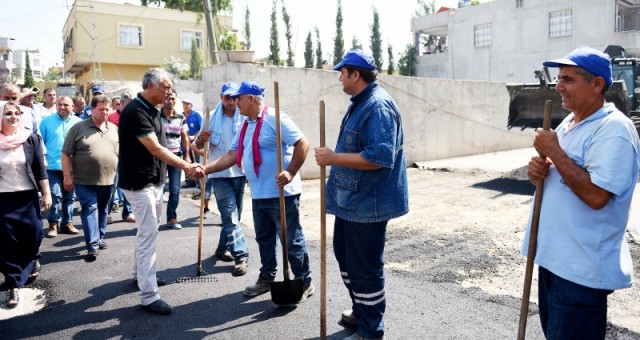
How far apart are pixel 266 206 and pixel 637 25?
28832 mm

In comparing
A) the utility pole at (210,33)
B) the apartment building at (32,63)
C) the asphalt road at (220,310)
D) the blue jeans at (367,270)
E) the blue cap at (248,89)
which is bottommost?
the asphalt road at (220,310)

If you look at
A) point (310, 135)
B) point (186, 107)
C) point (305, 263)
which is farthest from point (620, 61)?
point (305, 263)

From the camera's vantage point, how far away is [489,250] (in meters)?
5.93

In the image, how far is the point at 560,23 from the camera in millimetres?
25016

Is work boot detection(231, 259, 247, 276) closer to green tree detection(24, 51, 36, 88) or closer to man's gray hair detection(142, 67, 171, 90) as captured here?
man's gray hair detection(142, 67, 171, 90)

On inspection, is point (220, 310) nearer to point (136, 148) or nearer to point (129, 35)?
point (136, 148)

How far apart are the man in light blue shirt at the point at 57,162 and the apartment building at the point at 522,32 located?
2360 centimetres

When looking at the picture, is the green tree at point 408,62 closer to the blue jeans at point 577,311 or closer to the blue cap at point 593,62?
the blue cap at point 593,62

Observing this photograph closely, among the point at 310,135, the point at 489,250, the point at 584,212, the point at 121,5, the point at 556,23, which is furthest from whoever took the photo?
the point at 121,5

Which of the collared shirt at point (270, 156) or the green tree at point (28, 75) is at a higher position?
the green tree at point (28, 75)

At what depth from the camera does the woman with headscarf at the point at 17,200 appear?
4.43 metres

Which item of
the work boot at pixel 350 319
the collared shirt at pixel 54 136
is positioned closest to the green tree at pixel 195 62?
the collared shirt at pixel 54 136

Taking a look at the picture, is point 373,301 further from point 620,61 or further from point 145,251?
point 620,61

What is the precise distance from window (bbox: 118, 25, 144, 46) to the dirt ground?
23975 millimetres
